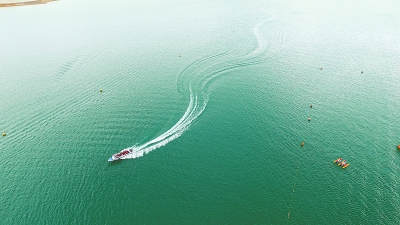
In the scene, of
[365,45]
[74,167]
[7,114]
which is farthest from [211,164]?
[365,45]

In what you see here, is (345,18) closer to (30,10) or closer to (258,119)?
(258,119)

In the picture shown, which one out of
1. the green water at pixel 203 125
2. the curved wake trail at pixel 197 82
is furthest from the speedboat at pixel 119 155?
the green water at pixel 203 125

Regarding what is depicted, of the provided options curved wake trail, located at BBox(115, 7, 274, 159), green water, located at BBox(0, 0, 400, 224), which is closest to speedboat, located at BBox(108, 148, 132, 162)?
curved wake trail, located at BBox(115, 7, 274, 159)

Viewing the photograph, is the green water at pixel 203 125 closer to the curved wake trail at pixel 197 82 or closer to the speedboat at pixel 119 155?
the curved wake trail at pixel 197 82

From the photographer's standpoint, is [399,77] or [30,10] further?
[30,10]

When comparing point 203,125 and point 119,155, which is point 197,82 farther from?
point 119,155

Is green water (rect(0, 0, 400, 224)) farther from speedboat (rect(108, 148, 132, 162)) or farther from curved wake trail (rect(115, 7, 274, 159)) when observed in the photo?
speedboat (rect(108, 148, 132, 162))
